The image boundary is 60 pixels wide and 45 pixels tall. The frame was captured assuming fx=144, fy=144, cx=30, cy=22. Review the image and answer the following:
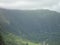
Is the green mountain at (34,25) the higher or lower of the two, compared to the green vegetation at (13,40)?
higher

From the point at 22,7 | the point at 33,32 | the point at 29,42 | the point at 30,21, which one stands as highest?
the point at 22,7

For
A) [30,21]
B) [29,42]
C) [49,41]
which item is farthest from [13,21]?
[49,41]

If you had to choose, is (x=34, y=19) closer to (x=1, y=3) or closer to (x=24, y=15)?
(x=24, y=15)

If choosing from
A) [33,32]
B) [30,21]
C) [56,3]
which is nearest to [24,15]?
[30,21]

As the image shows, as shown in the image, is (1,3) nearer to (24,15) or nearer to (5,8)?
(5,8)

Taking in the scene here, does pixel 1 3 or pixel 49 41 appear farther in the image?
pixel 1 3

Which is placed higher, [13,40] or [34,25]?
[34,25]

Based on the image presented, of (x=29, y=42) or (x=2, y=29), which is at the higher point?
(x=2, y=29)

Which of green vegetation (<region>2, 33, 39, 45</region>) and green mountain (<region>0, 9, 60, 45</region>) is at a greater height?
green mountain (<region>0, 9, 60, 45</region>)
